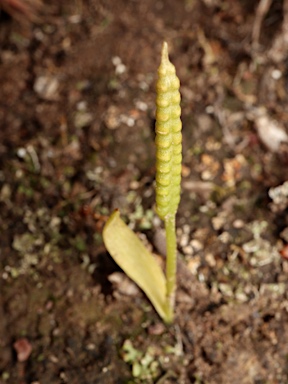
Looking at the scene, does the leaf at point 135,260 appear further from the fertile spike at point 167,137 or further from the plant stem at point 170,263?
the fertile spike at point 167,137

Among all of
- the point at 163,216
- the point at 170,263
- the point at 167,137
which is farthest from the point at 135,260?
the point at 167,137

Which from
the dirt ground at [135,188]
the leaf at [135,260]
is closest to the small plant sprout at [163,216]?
the leaf at [135,260]

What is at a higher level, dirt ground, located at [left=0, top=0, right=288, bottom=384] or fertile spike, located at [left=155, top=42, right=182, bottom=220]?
fertile spike, located at [left=155, top=42, right=182, bottom=220]

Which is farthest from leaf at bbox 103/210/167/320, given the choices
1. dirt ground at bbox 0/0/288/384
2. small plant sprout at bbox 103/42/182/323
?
dirt ground at bbox 0/0/288/384

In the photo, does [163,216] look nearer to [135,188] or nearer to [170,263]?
[170,263]

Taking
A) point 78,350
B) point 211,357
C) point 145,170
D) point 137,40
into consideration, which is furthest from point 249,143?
point 78,350

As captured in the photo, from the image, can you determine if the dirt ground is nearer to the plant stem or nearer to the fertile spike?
the plant stem
